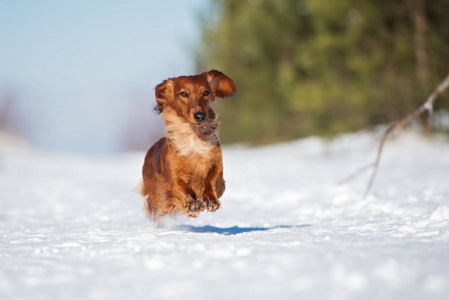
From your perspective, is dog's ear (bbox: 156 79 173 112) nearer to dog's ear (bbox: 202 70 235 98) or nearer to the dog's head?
the dog's head

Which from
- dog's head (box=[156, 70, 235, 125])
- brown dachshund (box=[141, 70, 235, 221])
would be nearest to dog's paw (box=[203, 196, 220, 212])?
brown dachshund (box=[141, 70, 235, 221])

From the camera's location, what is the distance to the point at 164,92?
450 centimetres

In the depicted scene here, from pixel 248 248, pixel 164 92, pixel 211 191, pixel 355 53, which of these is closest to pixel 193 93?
pixel 164 92

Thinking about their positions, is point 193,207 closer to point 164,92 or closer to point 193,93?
point 193,93

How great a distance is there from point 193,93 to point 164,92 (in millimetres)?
392

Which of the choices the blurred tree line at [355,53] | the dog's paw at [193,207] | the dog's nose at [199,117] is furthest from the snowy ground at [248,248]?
the blurred tree line at [355,53]

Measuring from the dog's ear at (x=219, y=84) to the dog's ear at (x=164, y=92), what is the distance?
30 centimetres

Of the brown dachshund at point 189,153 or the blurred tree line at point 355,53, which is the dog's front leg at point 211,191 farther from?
the blurred tree line at point 355,53

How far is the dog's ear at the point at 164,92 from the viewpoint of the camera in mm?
4477

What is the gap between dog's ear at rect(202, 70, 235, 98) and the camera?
4555 millimetres

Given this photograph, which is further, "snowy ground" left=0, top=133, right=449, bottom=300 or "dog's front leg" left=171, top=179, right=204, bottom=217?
"dog's front leg" left=171, top=179, right=204, bottom=217

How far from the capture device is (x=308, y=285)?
233 centimetres

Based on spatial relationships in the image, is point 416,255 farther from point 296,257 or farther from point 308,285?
point 308,285

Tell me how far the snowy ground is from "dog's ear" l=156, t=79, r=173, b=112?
1022 mm
